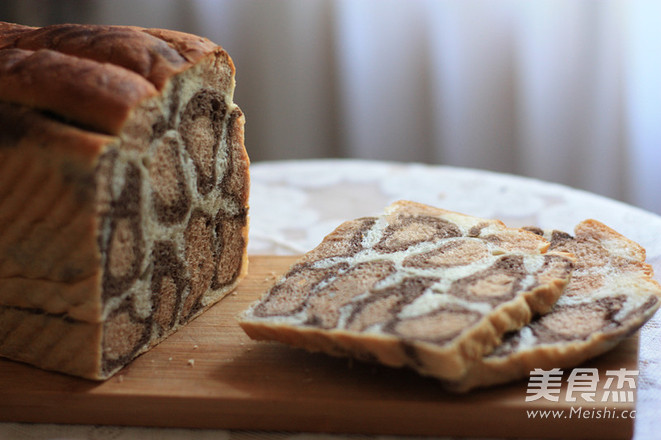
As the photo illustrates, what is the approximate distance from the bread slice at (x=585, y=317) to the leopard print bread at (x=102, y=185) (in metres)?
0.89

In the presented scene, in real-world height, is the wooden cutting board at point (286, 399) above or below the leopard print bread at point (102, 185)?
below

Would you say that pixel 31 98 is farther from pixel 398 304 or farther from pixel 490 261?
pixel 490 261

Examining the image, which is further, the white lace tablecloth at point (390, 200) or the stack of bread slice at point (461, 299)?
the white lace tablecloth at point (390, 200)

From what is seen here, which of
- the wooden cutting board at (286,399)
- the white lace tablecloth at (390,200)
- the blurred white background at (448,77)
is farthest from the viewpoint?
the blurred white background at (448,77)

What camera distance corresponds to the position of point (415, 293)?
1.89 m

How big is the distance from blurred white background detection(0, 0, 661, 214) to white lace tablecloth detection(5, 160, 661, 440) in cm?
131

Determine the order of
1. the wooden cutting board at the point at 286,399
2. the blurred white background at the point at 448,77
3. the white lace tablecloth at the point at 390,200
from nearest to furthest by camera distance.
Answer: the wooden cutting board at the point at 286,399
the white lace tablecloth at the point at 390,200
the blurred white background at the point at 448,77

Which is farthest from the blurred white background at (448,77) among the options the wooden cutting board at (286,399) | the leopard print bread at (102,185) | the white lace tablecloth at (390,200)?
the wooden cutting board at (286,399)

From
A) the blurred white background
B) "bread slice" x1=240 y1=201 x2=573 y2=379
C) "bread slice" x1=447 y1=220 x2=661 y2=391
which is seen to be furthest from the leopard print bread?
the blurred white background

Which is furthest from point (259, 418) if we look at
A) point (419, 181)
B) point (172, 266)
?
point (419, 181)

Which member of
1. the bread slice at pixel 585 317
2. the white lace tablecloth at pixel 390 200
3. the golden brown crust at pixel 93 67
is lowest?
the white lace tablecloth at pixel 390 200

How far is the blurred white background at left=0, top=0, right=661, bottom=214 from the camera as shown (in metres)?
4.50

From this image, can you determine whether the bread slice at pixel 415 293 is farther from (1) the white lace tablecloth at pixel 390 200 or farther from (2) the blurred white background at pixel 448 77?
(2) the blurred white background at pixel 448 77

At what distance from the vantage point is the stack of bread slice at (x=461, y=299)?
1.69 m
